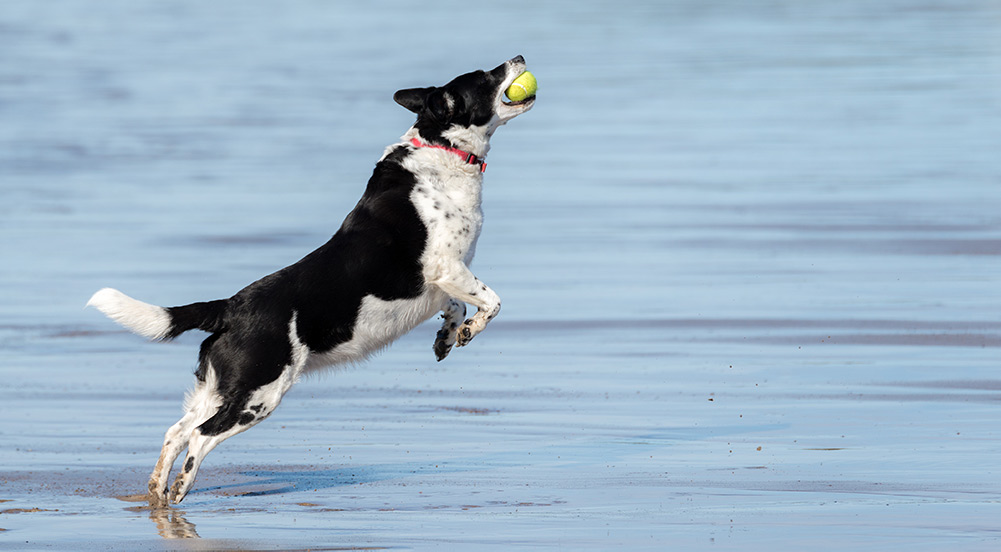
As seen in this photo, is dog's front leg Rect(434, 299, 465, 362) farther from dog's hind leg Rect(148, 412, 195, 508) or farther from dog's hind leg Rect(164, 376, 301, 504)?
dog's hind leg Rect(148, 412, 195, 508)

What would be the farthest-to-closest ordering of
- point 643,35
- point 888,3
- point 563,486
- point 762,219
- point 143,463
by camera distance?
point 888,3 < point 643,35 < point 762,219 < point 143,463 < point 563,486

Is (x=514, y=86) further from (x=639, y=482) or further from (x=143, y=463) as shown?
(x=143, y=463)

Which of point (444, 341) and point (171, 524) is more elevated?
point (444, 341)

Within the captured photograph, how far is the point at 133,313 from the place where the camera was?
6.53m

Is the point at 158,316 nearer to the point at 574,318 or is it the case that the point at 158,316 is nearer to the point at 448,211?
the point at 448,211

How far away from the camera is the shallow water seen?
6.25 metres

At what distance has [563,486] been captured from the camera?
664 cm

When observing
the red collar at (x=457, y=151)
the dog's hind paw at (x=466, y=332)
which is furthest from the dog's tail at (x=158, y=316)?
the red collar at (x=457, y=151)

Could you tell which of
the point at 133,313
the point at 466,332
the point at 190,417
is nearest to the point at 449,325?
the point at 466,332

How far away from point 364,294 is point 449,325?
73 centimetres

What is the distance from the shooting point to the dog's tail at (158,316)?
651cm

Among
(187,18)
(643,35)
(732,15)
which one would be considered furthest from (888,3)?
(187,18)

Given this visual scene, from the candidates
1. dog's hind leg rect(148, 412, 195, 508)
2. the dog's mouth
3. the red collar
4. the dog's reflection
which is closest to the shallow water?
the dog's reflection

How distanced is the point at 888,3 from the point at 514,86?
36.4m
